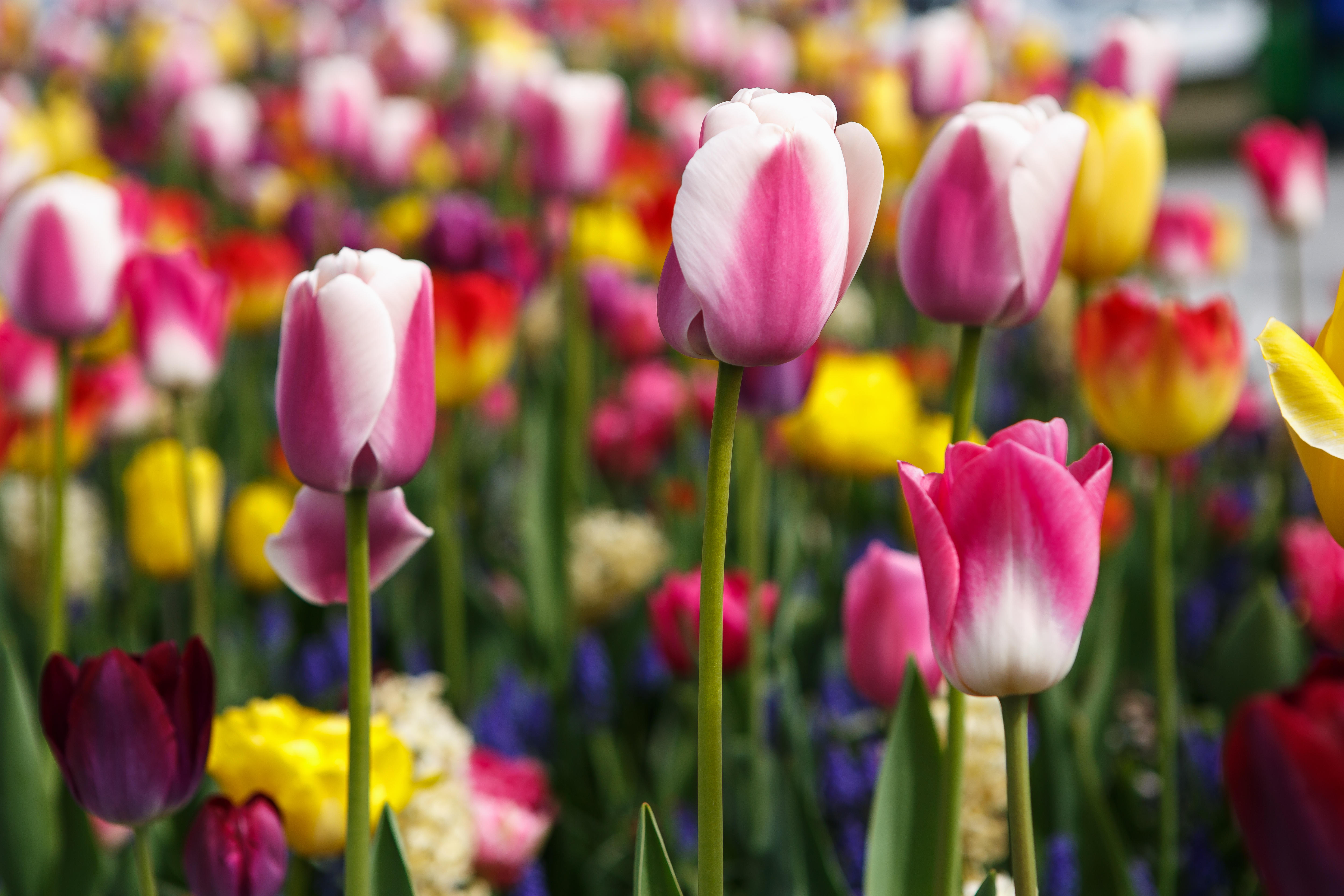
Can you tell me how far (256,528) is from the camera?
1.41 m

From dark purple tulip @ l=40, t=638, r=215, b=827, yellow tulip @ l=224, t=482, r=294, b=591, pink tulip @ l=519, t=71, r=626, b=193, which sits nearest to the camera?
dark purple tulip @ l=40, t=638, r=215, b=827

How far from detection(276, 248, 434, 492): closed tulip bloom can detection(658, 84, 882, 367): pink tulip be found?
0.15 m

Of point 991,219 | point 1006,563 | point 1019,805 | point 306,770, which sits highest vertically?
point 991,219

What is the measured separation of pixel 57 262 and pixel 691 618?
2.04 feet

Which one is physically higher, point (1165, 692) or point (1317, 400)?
point (1317, 400)

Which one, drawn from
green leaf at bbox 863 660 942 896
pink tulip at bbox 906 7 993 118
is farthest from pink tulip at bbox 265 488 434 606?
pink tulip at bbox 906 7 993 118

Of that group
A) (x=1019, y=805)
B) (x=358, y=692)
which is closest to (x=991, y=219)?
(x=1019, y=805)

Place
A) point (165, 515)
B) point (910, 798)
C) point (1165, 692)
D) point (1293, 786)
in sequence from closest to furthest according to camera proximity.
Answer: point (1293, 786)
point (910, 798)
point (1165, 692)
point (165, 515)

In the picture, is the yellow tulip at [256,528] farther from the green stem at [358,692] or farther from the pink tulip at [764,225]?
the pink tulip at [764,225]

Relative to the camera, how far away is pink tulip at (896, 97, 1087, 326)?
26.4 inches

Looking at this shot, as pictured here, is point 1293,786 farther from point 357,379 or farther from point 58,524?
point 58,524

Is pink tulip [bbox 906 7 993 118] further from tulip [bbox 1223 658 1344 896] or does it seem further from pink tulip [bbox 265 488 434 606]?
tulip [bbox 1223 658 1344 896]

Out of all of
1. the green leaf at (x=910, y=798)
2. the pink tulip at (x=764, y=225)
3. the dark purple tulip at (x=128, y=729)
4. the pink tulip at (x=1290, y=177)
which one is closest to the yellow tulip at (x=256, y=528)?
the dark purple tulip at (x=128, y=729)

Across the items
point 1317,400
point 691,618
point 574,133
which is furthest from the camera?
point 574,133
